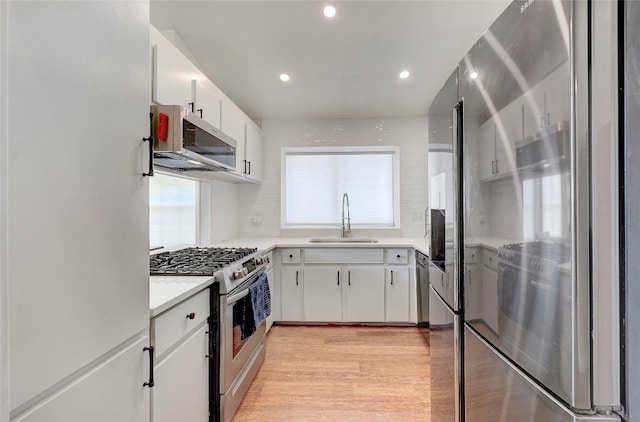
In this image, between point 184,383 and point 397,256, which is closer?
point 184,383

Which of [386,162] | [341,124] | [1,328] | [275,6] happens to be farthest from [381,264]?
[1,328]

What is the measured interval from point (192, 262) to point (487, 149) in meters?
1.69

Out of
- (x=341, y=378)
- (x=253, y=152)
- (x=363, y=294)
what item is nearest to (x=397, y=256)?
(x=363, y=294)

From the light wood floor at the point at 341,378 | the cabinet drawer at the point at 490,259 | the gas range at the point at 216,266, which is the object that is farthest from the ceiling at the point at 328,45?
the light wood floor at the point at 341,378

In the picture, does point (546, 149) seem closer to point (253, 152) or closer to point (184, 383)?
point (184, 383)

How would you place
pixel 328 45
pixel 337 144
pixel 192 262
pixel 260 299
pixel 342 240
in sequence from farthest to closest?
1. pixel 337 144
2. pixel 342 240
3. pixel 328 45
4. pixel 260 299
5. pixel 192 262

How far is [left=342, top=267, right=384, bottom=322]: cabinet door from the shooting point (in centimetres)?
319

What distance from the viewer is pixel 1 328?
0.57 m

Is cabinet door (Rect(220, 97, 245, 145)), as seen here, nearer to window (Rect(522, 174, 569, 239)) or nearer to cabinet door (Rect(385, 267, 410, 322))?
cabinet door (Rect(385, 267, 410, 322))

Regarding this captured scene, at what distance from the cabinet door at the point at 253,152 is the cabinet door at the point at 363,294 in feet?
4.71

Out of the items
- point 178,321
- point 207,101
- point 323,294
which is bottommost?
point 323,294

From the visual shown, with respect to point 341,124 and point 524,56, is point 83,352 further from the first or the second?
point 341,124

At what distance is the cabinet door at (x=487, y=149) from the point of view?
985 mm

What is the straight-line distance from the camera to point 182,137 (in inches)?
55.1
